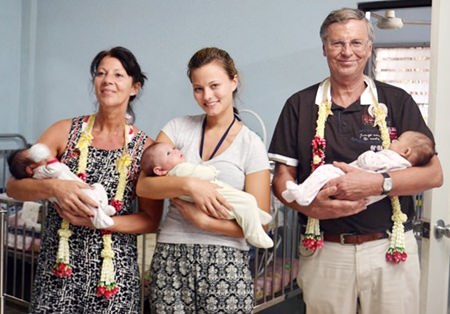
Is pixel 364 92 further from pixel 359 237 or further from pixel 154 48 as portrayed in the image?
pixel 154 48

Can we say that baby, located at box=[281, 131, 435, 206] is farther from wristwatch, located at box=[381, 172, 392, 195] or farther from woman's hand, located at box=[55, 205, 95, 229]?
woman's hand, located at box=[55, 205, 95, 229]

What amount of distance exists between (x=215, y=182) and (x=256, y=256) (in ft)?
3.15

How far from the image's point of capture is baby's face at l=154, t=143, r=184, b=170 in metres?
1.57

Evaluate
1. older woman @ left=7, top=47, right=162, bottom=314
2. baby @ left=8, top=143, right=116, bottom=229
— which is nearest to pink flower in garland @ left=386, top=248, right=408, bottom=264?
older woman @ left=7, top=47, right=162, bottom=314

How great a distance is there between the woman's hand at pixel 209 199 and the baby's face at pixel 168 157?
10 cm

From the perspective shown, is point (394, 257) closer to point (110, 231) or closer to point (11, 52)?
point (110, 231)

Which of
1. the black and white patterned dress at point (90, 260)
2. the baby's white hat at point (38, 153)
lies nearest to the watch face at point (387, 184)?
the black and white patterned dress at point (90, 260)

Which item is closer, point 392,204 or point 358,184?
point 358,184

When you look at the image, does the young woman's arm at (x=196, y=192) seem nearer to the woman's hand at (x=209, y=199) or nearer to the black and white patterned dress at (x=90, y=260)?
the woman's hand at (x=209, y=199)

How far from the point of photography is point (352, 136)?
1.67m

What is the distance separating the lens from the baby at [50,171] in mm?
1573

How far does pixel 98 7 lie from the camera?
4.20m

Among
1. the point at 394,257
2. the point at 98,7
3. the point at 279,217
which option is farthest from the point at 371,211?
the point at 98,7

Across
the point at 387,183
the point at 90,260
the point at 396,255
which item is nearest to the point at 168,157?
the point at 90,260
